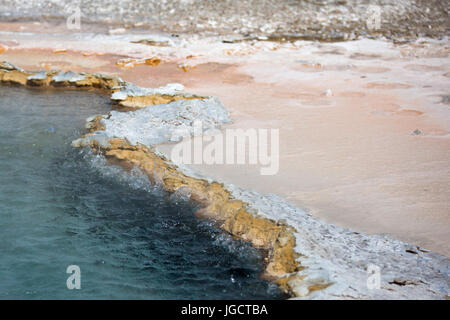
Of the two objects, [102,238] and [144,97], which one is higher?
[144,97]

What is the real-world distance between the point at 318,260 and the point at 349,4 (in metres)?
12.9

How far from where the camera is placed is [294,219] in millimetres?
4137

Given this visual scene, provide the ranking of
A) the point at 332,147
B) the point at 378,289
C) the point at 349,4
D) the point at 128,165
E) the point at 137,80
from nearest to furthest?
the point at 378,289 < the point at 128,165 < the point at 332,147 < the point at 137,80 < the point at 349,4

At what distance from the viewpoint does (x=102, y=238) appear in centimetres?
410

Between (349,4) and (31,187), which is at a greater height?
(349,4)

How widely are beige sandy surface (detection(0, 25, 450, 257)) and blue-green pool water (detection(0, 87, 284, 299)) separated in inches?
32.9

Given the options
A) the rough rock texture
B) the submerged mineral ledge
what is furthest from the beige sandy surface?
the rough rock texture

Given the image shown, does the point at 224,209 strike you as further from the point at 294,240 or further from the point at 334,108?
the point at 334,108

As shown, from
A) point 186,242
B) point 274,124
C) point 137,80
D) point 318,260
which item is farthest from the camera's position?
point 137,80

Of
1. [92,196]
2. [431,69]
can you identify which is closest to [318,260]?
[92,196]

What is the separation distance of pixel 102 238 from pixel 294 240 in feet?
4.71

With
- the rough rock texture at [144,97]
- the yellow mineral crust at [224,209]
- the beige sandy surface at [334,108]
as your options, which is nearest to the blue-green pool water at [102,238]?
the yellow mineral crust at [224,209]

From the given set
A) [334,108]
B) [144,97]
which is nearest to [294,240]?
[334,108]

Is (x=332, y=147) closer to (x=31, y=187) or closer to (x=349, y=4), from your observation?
(x=31, y=187)
